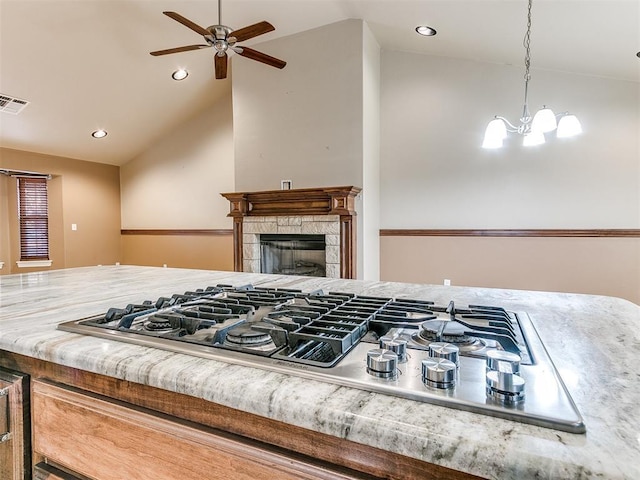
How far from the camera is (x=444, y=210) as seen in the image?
439 cm

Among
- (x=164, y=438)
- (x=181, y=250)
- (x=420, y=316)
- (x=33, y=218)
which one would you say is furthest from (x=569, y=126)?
(x=33, y=218)

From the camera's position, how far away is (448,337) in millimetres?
748

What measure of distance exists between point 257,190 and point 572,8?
353 cm

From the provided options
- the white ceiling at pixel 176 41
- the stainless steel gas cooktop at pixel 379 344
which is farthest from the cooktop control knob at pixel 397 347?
the white ceiling at pixel 176 41

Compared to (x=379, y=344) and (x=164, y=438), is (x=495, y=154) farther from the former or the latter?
(x=164, y=438)

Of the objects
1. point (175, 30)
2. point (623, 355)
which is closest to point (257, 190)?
point (175, 30)

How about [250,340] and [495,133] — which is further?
[495,133]

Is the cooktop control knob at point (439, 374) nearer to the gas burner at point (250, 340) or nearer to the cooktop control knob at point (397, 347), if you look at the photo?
the cooktop control knob at point (397, 347)

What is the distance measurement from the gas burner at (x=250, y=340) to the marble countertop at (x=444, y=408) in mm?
79

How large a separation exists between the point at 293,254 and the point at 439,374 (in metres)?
4.13

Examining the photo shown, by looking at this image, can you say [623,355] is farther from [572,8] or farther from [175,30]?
[175,30]

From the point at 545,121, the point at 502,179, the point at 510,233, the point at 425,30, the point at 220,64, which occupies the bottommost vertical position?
the point at 510,233

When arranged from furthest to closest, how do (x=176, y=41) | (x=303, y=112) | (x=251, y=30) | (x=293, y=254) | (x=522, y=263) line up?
(x=293, y=254), (x=303, y=112), (x=176, y=41), (x=522, y=263), (x=251, y=30)

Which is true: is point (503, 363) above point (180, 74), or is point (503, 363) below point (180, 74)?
below
